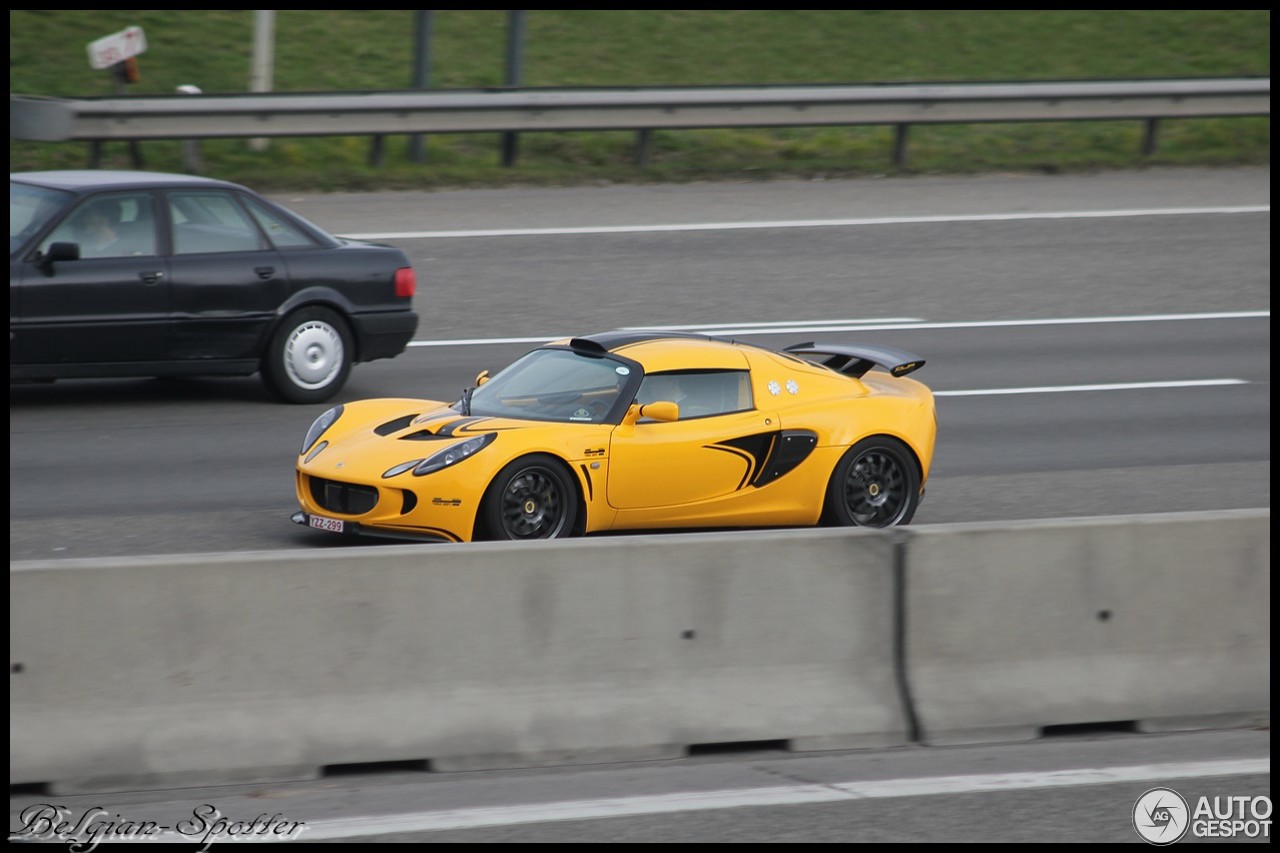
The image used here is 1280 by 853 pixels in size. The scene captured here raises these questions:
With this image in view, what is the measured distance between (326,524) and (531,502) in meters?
1.12

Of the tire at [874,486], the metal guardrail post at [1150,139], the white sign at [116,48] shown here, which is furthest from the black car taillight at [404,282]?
the metal guardrail post at [1150,139]

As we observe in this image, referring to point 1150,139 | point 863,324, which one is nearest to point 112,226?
point 863,324

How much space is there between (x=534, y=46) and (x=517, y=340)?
39.5 ft

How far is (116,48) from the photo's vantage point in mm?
19422

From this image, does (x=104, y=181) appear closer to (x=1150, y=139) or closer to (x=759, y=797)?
(x=759, y=797)

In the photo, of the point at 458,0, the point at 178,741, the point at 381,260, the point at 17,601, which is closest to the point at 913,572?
the point at 178,741

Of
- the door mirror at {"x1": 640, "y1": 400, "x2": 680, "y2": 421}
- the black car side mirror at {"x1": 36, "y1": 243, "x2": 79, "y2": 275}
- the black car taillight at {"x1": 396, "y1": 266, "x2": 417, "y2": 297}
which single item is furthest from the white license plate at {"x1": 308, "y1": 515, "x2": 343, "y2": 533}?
the black car taillight at {"x1": 396, "y1": 266, "x2": 417, "y2": 297}

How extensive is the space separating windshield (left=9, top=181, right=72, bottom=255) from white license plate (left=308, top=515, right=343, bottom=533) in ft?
12.5

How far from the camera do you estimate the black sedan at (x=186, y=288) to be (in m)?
11.8

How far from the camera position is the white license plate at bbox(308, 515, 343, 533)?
9.24 metres

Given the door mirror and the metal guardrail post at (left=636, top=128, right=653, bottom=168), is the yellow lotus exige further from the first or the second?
the metal guardrail post at (left=636, top=128, right=653, bottom=168)

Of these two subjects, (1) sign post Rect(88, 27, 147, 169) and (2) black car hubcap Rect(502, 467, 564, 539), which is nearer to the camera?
(2) black car hubcap Rect(502, 467, 564, 539)

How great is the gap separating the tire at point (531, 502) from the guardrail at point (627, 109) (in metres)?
11.4

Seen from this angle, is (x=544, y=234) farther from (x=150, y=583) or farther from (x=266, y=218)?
(x=150, y=583)
